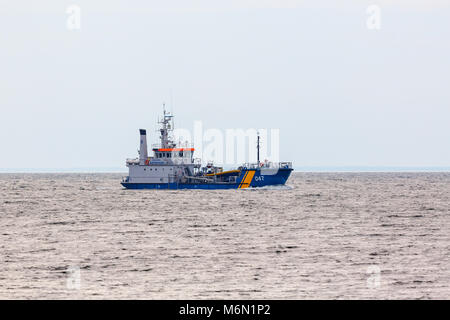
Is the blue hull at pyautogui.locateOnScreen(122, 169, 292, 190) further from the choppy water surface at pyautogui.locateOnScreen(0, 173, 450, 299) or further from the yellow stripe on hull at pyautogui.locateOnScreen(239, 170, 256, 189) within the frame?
the choppy water surface at pyautogui.locateOnScreen(0, 173, 450, 299)

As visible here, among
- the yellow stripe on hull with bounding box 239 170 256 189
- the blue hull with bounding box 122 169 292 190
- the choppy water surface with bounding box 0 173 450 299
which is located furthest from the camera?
the blue hull with bounding box 122 169 292 190

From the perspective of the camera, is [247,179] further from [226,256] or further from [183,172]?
[226,256]

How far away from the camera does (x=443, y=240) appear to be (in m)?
41.3

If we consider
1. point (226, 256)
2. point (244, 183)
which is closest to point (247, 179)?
point (244, 183)

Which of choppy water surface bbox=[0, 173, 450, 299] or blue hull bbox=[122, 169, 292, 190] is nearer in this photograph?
choppy water surface bbox=[0, 173, 450, 299]

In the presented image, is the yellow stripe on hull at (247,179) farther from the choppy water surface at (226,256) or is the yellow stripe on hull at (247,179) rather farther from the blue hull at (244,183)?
the choppy water surface at (226,256)

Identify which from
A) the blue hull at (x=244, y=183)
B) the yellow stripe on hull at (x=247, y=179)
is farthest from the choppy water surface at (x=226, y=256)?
the blue hull at (x=244, y=183)

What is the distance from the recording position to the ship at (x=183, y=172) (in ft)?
331

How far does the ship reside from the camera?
101 m

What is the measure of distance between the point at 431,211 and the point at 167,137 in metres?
46.9

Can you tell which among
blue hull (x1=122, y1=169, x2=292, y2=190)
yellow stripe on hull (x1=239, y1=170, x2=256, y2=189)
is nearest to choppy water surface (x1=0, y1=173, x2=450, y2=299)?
yellow stripe on hull (x1=239, y1=170, x2=256, y2=189)

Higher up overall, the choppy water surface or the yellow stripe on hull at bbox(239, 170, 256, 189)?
the yellow stripe on hull at bbox(239, 170, 256, 189)
